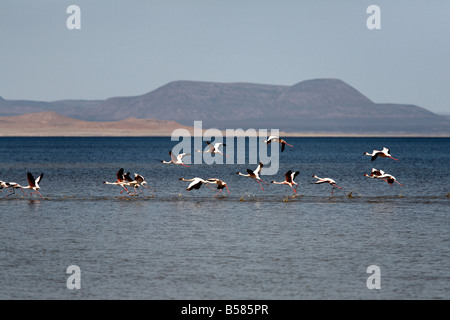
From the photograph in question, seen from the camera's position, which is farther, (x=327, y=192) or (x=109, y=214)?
(x=327, y=192)

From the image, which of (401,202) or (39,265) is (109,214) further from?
(401,202)

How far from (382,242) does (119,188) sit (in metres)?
23.7

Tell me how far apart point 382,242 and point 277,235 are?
11.9 ft

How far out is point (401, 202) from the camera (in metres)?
37.2

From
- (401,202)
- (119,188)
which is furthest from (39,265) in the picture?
(119,188)

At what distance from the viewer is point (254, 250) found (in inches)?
893

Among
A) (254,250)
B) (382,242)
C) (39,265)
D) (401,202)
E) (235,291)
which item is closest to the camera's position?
(235,291)

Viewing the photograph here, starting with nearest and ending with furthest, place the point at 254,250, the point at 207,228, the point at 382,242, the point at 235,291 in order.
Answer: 1. the point at 235,291
2. the point at 254,250
3. the point at 382,242
4. the point at 207,228
